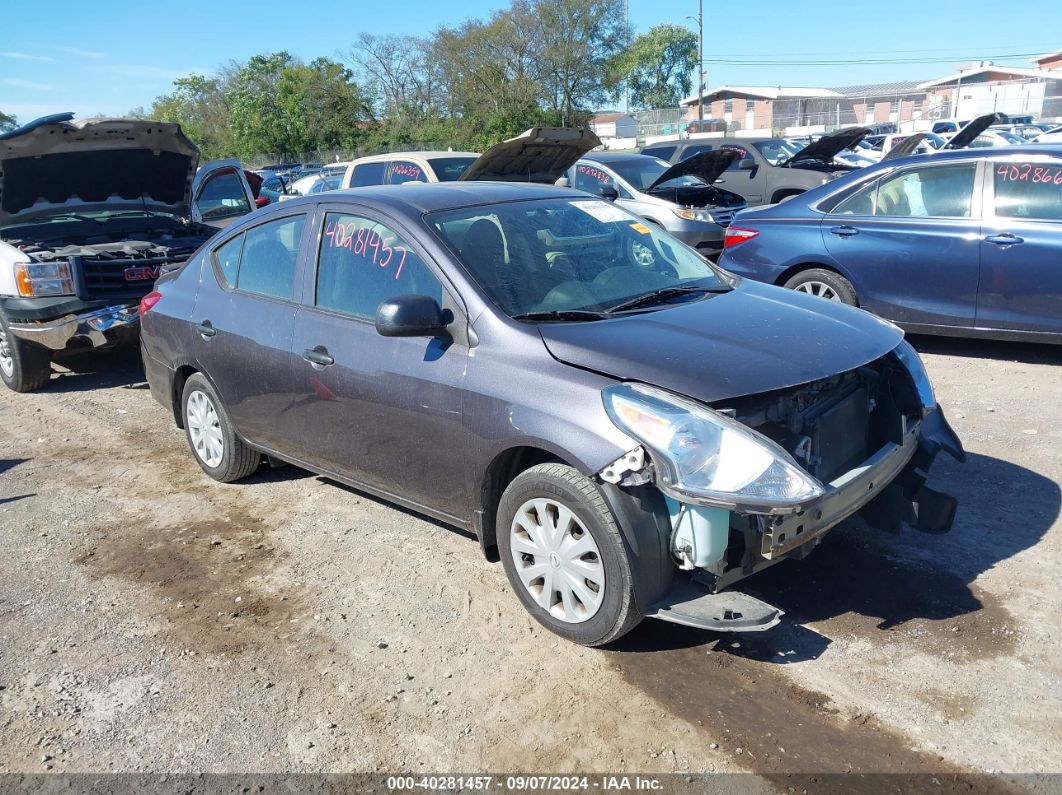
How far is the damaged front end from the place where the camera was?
3051 millimetres

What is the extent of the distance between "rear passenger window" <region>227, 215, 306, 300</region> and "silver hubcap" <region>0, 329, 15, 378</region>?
3814 millimetres

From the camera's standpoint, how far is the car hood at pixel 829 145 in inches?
517

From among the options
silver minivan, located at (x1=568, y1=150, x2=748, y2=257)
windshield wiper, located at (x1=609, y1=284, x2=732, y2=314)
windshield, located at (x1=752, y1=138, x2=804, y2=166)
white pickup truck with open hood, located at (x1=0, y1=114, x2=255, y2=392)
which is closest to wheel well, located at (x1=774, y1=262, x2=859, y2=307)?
silver minivan, located at (x1=568, y1=150, x2=748, y2=257)

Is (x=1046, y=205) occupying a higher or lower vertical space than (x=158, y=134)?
lower

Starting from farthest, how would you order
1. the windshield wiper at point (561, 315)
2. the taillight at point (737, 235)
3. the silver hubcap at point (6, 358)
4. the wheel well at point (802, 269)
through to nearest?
the taillight at point (737, 235) < the silver hubcap at point (6, 358) < the wheel well at point (802, 269) < the windshield wiper at point (561, 315)

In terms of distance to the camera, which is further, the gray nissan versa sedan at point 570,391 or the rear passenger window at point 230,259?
the rear passenger window at point 230,259

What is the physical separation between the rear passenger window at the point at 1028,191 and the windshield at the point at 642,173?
5.63 meters

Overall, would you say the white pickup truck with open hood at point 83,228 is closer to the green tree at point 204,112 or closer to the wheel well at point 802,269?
the wheel well at point 802,269

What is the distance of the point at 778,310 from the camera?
4031 mm

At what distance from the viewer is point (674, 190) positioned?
1202 cm

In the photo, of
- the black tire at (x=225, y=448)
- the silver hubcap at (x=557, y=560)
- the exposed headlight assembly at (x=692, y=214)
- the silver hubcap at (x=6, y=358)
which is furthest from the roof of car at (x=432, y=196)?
the exposed headlight assembly at (x=692, y=214)

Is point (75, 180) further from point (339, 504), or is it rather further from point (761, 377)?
point (761, 377)

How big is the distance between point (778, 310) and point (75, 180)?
6.57 metres

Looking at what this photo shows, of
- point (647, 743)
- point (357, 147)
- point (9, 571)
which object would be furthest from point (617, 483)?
point (357, 147)
